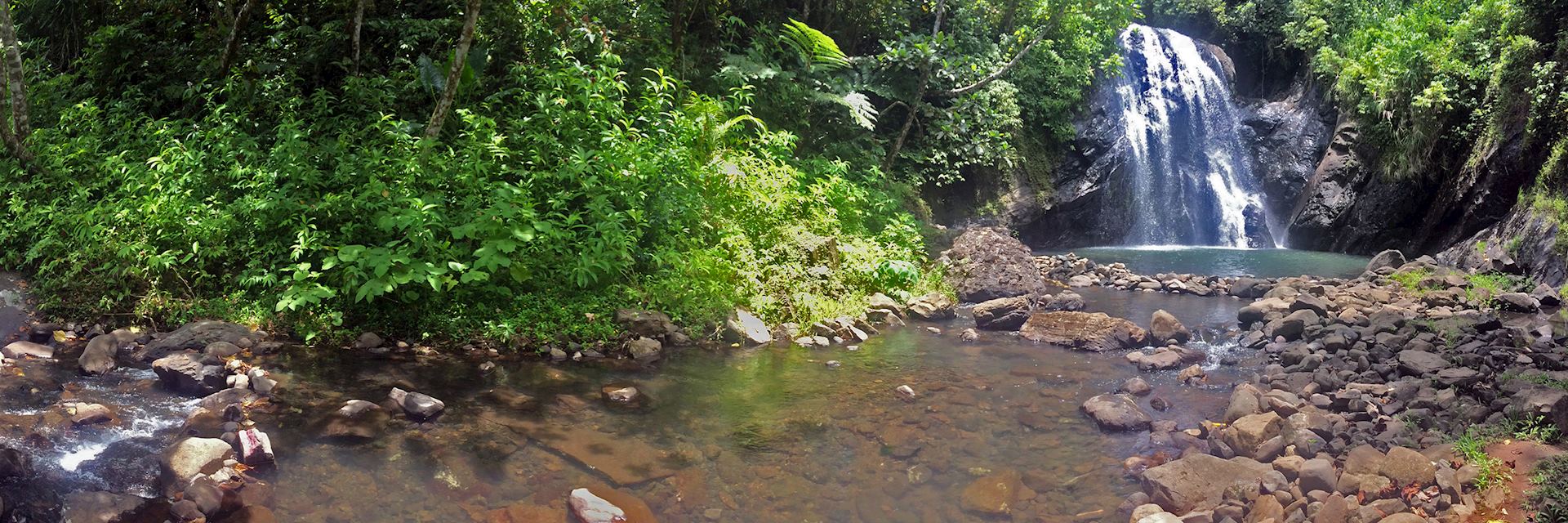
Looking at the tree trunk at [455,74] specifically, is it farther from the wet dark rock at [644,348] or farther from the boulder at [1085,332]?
the boulder at [1085,332]

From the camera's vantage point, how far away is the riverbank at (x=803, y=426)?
14.3 feet

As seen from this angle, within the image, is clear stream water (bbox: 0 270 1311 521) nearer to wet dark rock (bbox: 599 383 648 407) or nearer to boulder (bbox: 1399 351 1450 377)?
wet dark rock (bbox: 599 383 648 407)

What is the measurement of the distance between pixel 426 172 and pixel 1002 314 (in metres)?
6.00

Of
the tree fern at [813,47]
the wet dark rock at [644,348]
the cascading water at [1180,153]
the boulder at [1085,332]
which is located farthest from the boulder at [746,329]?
the cascading water at [1180,153]

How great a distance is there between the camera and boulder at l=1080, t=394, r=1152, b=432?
5.81 m

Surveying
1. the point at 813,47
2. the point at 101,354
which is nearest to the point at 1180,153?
the point at 813,47

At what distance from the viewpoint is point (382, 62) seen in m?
9.60

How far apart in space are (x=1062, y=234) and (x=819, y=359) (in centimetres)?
1217

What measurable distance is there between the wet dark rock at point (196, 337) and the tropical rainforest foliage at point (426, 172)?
0.34 m

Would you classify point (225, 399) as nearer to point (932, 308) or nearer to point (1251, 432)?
point (1251, 432)

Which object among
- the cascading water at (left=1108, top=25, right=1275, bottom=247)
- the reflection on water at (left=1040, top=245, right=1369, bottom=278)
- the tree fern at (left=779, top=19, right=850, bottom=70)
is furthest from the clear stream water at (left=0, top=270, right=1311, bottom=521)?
the cascading water at (left=1108, top=25, right=1275, bottom=247)

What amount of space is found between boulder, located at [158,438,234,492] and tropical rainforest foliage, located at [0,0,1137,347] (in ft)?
6.71

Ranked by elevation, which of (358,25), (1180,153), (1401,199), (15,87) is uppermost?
(358,25)

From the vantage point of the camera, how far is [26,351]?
5891 millimetres
